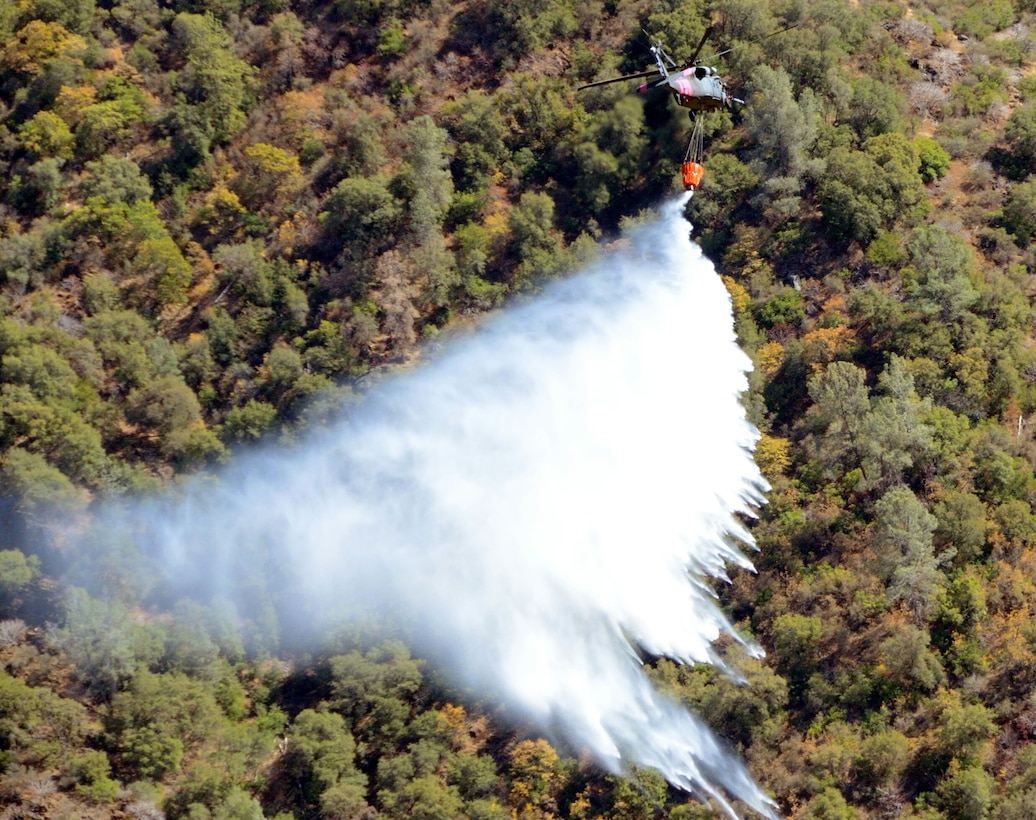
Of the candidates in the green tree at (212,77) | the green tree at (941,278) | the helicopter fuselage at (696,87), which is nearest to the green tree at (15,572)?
the green tree at (212,77)

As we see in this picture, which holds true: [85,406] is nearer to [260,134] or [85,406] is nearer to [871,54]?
[260,134]

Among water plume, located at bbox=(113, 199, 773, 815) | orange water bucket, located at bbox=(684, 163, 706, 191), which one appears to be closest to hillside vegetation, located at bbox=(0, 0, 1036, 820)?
water plume, located at bbox=(113, 199, 773, 815)

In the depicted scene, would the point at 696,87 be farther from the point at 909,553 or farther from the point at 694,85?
the point at 909,553

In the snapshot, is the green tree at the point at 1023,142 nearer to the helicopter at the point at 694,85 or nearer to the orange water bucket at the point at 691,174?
the orange water bucket at the point at 691,174

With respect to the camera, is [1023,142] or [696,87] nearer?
[696,87]

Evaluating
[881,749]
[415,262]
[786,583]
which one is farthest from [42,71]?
[881,749]

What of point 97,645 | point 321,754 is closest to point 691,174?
point 321,754

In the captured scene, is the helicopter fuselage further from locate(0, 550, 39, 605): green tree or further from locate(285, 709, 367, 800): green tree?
locate(0, 550, 39, 605): green tree
